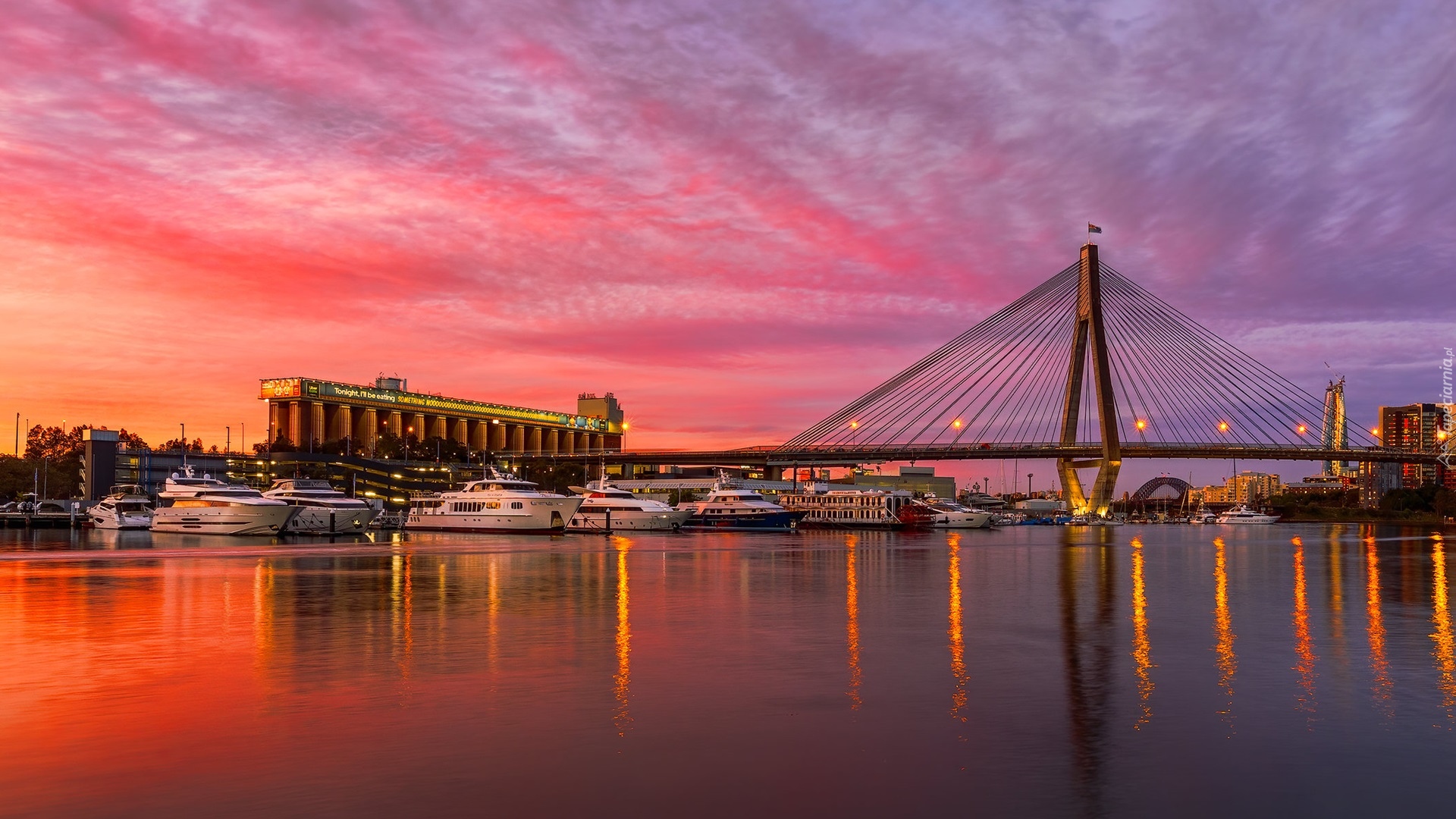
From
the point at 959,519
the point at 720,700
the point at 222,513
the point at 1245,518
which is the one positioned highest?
the point at 222,513

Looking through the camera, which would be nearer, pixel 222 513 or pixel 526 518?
pixel 222 513

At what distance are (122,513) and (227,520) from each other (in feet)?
79.4

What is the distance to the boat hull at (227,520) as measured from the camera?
9031 centimetres

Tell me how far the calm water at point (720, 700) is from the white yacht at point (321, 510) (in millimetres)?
56453

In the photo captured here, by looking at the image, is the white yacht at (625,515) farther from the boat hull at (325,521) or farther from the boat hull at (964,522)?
the boat hull at (964,522)

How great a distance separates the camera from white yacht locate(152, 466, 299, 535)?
3556 inches

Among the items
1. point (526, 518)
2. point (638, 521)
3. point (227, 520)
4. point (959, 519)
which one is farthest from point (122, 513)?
point (959, 519)

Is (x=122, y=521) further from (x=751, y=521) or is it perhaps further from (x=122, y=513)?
(x=751, y=521)

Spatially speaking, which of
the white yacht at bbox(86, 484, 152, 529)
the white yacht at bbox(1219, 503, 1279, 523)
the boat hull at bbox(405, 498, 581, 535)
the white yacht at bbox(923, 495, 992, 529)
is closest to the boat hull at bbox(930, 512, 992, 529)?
the white yacht at bbox(923, 495, 992, 529)

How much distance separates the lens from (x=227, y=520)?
9038 cm

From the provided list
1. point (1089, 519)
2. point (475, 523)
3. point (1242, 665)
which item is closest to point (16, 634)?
point (1242, 665)

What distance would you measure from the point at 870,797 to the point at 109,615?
27.1m

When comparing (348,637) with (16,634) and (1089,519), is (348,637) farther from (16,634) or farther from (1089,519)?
(1089,519)

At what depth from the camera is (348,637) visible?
2756cm
